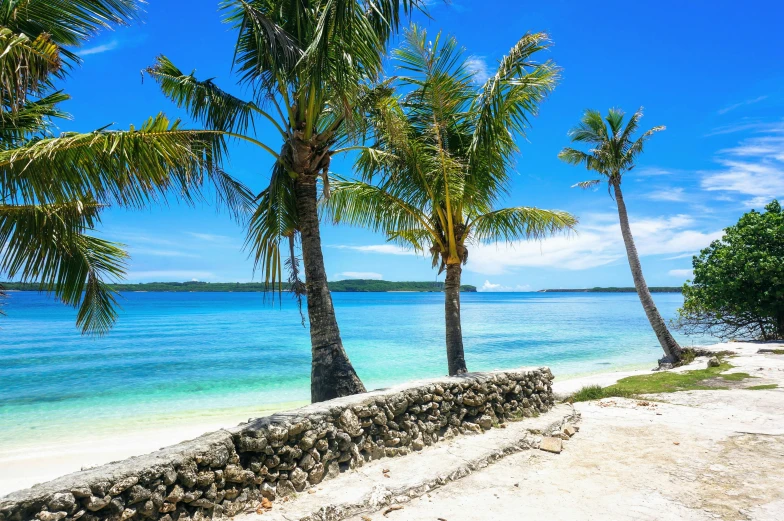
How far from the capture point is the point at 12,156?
402 cm

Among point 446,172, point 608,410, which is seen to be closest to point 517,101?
point 446,172

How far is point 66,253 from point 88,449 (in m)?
5.78

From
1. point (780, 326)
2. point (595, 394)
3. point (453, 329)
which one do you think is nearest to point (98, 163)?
point (453, 329)

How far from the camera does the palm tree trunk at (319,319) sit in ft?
21.7

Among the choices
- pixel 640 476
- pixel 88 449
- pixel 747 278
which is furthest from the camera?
pixel 747 278

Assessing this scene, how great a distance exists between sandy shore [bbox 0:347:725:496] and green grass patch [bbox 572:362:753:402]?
52 cm

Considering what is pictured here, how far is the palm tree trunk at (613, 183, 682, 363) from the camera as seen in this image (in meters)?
15.6

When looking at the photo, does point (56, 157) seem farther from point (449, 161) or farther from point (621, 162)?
point (621, 162)

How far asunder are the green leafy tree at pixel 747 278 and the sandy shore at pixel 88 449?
30.7ft

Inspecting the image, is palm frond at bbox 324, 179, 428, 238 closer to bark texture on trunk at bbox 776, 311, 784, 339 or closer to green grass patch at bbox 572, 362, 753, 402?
green grass patch at bbox 572, 362, 753, 402

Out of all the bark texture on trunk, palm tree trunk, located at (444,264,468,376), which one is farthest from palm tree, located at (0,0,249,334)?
the bark texture on trunk

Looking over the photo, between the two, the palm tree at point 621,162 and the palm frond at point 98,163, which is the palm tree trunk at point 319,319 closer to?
the palm frond at point 98,163

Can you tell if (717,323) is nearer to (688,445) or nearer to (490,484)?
(688,445)

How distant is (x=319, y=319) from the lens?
681 cm
